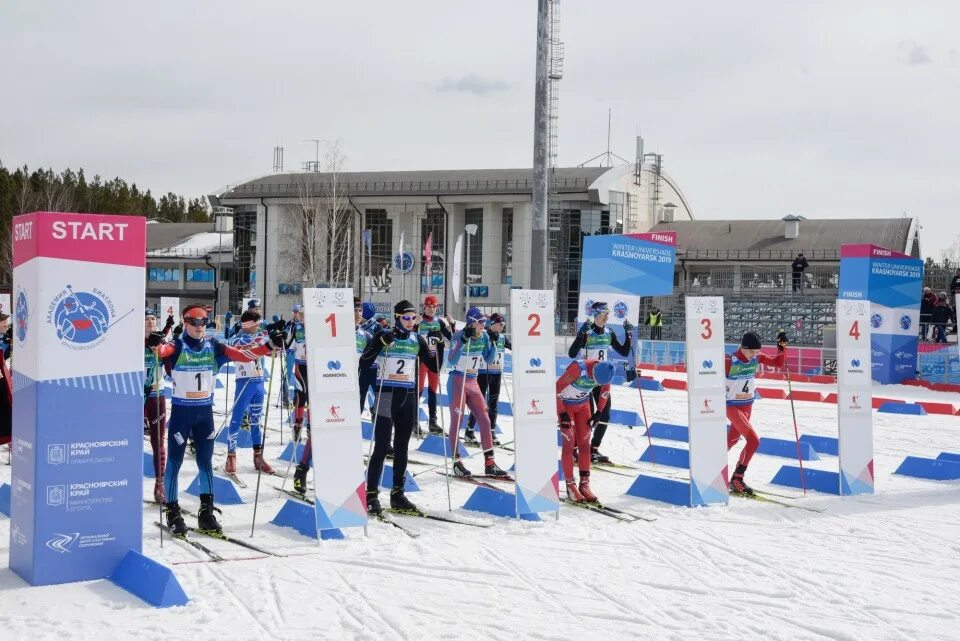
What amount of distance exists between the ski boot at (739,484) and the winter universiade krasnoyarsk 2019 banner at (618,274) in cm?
898

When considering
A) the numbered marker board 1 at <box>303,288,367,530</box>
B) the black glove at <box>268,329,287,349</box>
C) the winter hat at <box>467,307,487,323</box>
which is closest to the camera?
the numbered marker board 1 at <box>303,288,367,530</box>

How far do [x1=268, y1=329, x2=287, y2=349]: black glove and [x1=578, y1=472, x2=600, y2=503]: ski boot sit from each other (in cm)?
348

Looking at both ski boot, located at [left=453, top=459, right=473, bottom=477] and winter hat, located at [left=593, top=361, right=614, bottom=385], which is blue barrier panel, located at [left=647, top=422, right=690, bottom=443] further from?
winter hat, located at [left=593, top=361, right=614, bottom=385]

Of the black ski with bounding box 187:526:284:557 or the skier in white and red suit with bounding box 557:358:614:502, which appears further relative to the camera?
the skier in white and red suit with bounding box 557:358:614:502

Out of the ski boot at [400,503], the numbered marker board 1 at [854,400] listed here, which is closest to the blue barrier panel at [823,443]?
the numbered marker board 1 at [854,400]

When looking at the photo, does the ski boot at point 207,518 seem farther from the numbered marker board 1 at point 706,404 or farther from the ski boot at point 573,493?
the numbered marker board 1 at point 706,404

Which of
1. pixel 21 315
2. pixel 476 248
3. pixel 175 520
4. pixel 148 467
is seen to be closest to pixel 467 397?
pixel 148 467

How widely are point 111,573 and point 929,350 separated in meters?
24.9

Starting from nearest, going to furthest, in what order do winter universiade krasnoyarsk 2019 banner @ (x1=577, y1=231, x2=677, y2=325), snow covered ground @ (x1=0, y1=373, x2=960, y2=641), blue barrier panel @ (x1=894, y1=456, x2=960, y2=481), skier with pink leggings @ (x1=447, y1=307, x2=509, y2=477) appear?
snow covered ground @ (x1=0, y1=373, x2=960, y2=641), skier with pink leggings @ (x1=447, y1=307, x2=509, y2=477), blue barrier panel @ (x1=894, y1=456, x2=960, y2=481), winter universiade krasnoyarsk 2019 banner @ (x1=577, y1=231, x2=677, y2=325)

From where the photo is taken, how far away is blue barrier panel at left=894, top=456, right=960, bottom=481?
1306 centimetres

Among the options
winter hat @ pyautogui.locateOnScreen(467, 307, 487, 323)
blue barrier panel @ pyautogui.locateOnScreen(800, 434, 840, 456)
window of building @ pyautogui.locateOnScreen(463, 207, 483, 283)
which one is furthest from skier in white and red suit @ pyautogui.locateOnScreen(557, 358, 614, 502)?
window of building @ pyautogui.locateOnScreen(463, 207, 483, 283)

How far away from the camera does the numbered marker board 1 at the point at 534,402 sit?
32.1 ft

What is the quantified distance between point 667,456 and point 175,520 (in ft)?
23.8

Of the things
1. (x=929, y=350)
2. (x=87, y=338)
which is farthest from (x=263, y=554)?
(x=929, y=350)
